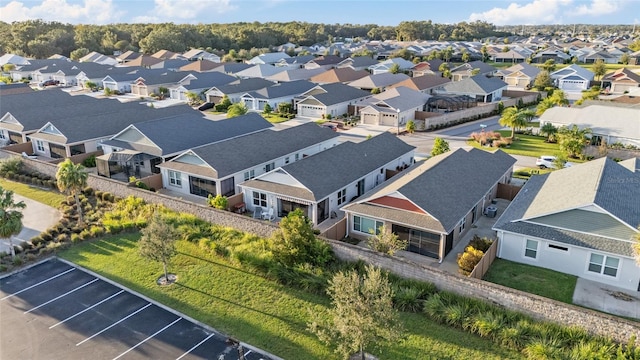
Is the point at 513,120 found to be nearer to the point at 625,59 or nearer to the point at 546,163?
the point at 546,163

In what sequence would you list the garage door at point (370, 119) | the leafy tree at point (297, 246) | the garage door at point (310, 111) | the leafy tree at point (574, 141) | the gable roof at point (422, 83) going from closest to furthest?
the leafy tree at point (297, 246) → the leafy tree at point (574, 141) → the garage door at point (370, 119) → the garage door at point (310, 111) → the gable roof at point (422, 83)

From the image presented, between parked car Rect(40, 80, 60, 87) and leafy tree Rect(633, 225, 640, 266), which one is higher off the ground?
parked car Rect(40, 80, 60, 87)

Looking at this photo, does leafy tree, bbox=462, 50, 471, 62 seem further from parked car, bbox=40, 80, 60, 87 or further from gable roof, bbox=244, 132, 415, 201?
gable roof, bbox=244, 132, 415, 201

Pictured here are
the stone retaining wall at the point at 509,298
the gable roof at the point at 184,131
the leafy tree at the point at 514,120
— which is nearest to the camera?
the stone retaining wall at the point at 509,298

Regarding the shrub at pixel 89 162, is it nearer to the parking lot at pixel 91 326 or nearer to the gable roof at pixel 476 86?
the parking lot at pixel 91 326

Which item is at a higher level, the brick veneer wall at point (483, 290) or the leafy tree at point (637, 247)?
the leafy tree at point (637, 247)

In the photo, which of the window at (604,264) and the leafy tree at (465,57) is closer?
the window at (604,264)

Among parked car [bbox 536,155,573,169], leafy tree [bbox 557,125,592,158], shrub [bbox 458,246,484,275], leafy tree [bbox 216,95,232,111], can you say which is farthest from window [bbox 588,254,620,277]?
leafy tree [bbox 216,95,232,111]

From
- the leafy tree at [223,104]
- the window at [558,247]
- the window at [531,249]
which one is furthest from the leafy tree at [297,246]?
the leafy tree at [223,104]
